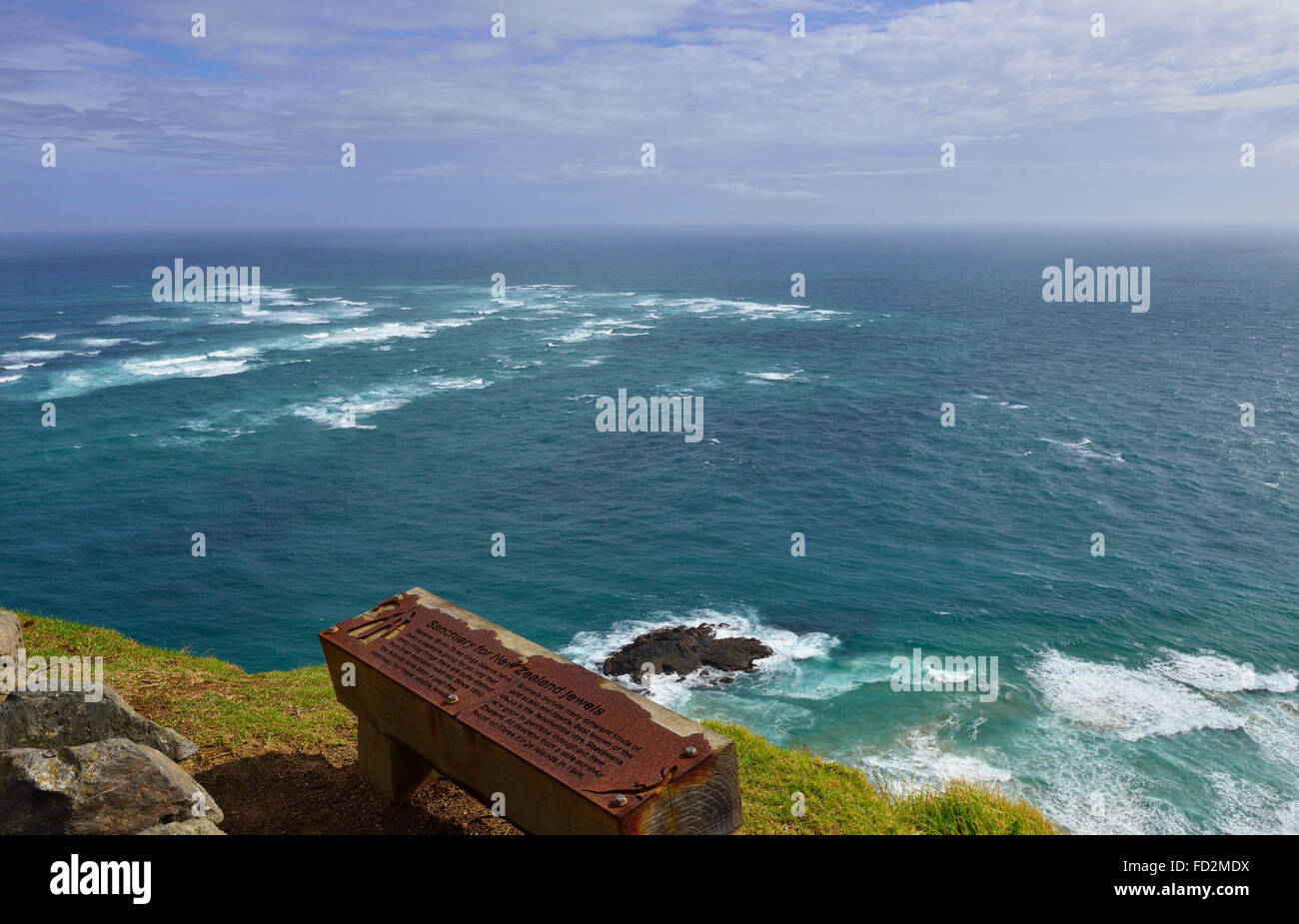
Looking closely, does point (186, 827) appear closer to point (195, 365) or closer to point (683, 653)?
point (683, 653)

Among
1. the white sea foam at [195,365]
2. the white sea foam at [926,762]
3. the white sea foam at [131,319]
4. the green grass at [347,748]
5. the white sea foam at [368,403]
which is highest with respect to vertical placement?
the white sea foam at [131,319]

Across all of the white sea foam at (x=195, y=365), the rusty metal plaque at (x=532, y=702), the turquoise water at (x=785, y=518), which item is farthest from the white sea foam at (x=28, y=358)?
the rusty metal plaque at (x=532, y=702)

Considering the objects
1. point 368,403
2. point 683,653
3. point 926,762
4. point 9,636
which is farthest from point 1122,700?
point 368,403

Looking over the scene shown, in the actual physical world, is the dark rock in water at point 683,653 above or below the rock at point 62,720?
below

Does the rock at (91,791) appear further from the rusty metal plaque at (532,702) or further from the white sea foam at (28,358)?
the white sea foam at (28,358)

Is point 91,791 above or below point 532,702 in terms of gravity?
below

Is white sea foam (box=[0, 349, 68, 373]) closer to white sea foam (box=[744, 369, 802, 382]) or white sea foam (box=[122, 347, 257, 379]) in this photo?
white sea foam (box=[122, 347, 257, 379])
